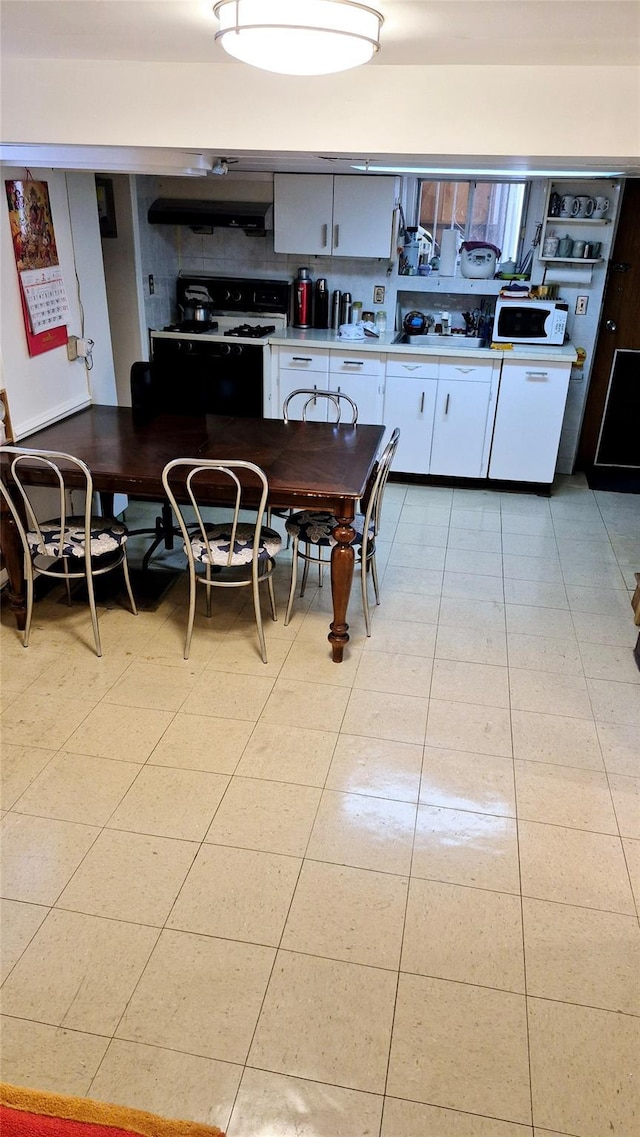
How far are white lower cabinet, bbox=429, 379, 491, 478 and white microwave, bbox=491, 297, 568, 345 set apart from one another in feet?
1.23

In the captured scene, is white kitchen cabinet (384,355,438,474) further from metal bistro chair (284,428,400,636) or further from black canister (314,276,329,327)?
metal bistro chair (284,428,400,636)

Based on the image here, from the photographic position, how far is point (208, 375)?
17.2ft

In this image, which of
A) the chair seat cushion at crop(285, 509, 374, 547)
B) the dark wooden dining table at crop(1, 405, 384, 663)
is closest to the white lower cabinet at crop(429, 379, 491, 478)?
the dark wooden dining table at crop(1, 405, 384, 663)

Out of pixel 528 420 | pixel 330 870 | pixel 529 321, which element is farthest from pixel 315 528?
pixel 529 321

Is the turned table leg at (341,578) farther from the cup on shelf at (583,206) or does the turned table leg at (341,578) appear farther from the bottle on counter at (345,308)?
the cup on shelf at (583,206)

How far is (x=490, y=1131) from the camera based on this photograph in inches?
62.4

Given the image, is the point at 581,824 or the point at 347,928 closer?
the point at 347,928

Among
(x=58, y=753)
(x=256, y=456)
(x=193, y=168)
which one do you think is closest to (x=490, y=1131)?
(x=58, y=753)

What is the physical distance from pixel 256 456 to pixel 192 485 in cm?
39

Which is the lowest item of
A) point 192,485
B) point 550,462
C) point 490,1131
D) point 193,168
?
point 490,1131

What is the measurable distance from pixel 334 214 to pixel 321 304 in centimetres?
61

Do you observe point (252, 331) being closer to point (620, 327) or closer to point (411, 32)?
point (620, 327)

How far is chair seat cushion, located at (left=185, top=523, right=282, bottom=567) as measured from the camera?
313 centimetres

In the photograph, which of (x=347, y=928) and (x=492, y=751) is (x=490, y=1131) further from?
(x=492, y=751)
